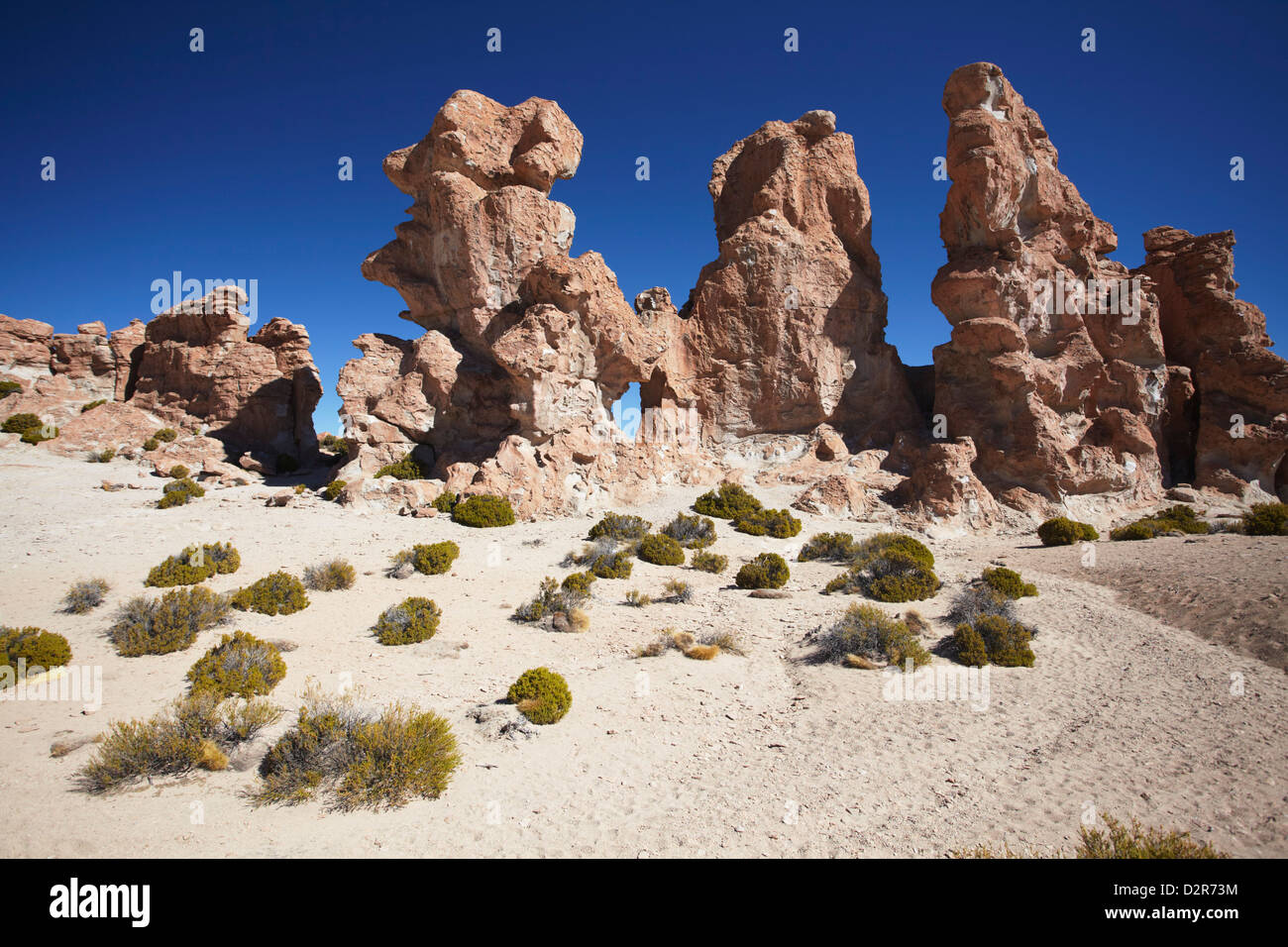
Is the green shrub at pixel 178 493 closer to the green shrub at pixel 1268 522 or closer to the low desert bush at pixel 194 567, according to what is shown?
the low desert bush at pixel 194 567

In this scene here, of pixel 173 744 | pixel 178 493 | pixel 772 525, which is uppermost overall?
pixel 178 493

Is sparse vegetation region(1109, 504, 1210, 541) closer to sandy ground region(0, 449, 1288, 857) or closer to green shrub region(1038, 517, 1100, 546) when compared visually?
green shrub region(1038, 517, 1100, 546)

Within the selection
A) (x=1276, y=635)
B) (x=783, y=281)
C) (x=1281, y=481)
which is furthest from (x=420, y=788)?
(x=1281, y=481)

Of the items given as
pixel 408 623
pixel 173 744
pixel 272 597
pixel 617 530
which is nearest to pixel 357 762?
pixel 173 744

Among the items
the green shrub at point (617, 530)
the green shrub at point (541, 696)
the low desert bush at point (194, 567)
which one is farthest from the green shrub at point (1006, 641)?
the low desert bush at point (194, 567)

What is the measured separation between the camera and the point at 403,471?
18.9 metres

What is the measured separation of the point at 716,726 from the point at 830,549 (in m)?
9.17

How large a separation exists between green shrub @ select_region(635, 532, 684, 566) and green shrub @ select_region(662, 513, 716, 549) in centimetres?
116

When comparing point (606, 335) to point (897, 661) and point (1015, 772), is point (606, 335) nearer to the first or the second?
point (897, 661)

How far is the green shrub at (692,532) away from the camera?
49.9 ft

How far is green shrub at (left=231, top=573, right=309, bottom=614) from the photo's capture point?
9.23 meters

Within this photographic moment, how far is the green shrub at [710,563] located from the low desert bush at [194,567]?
9771 mm

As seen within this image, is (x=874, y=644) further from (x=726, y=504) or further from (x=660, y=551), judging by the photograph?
(x=726, y=504)

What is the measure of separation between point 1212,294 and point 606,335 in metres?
24.3
